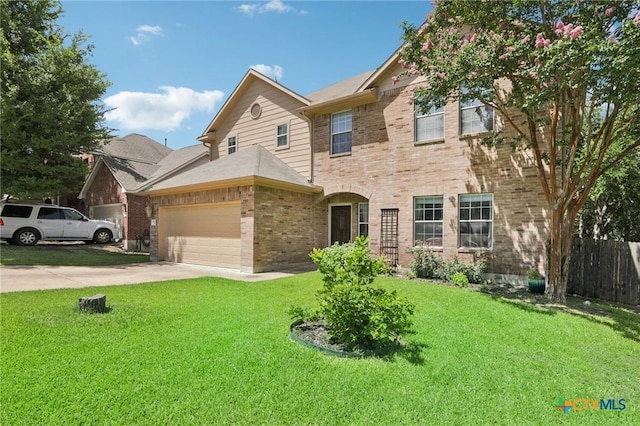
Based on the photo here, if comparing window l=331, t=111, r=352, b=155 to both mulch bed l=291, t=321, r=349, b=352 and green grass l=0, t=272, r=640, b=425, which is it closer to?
green grass l=0, t=272, r=640, b=425

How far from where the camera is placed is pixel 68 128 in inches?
604

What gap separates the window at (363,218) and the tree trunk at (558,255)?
5.90m

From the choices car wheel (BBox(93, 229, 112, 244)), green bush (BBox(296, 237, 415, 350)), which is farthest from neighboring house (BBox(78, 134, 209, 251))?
green bush (BBox(296, 237, 415, 350))

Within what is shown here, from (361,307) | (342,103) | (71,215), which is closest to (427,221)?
(342,103)

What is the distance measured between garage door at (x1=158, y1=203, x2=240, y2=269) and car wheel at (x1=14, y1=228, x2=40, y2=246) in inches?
286

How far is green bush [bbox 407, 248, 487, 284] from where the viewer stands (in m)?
9.18

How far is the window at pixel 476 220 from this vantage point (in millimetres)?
9648

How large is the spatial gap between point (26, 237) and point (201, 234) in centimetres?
999

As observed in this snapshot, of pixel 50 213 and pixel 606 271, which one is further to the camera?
pixel 50 213

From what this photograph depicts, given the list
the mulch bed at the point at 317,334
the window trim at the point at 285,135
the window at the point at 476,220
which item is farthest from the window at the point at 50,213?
the window at the point at 476,220

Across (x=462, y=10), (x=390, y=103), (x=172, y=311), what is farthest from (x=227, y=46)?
(x=172, y=311)

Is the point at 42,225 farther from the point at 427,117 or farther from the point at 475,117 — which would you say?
the point at 475,117

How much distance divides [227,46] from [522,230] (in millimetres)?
10567

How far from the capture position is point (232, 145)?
15.8m
